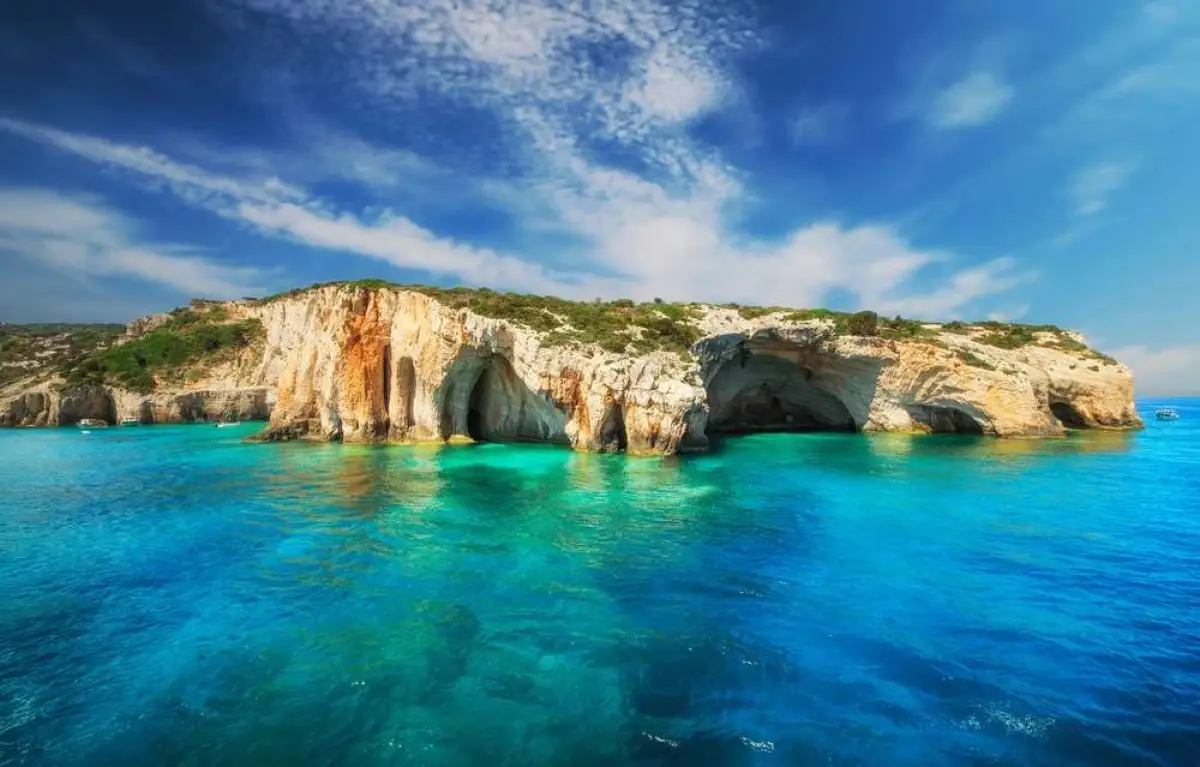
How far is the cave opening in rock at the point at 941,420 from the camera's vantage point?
129 ft

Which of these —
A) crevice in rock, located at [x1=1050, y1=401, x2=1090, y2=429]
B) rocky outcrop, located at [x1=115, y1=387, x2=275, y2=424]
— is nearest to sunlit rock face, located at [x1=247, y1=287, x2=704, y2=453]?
rocky outcrop, located at [x1=115, y1=387, x2=275, y2=424]

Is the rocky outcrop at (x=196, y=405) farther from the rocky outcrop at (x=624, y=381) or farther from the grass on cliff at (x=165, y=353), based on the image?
the rocky outcrop at (x=624, y=381)

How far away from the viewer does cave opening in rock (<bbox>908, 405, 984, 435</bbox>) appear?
129ft

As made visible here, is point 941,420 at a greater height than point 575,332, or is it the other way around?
point 575,332

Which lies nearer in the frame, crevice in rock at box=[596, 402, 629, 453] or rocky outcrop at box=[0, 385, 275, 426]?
crevice in rock at box=[596, 402, 629, 453]

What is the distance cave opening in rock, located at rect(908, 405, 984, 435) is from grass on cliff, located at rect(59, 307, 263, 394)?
79.2 m

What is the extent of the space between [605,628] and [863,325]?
36470 mm

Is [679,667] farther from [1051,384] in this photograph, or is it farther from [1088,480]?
[1051,384]

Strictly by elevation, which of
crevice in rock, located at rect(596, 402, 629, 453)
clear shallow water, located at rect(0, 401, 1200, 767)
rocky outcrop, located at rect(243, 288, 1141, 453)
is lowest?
clear shallow water, located at rect(0, 401, 1200, 767)

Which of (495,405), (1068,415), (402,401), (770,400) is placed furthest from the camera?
(770,400)

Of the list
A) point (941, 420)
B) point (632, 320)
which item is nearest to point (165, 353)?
point (632, 320)

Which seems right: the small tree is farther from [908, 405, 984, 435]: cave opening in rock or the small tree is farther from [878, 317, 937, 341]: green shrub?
[908, 405, 984, 435]: cave opening in rock

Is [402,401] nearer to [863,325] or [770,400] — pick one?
[770,400]

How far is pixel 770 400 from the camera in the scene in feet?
157
